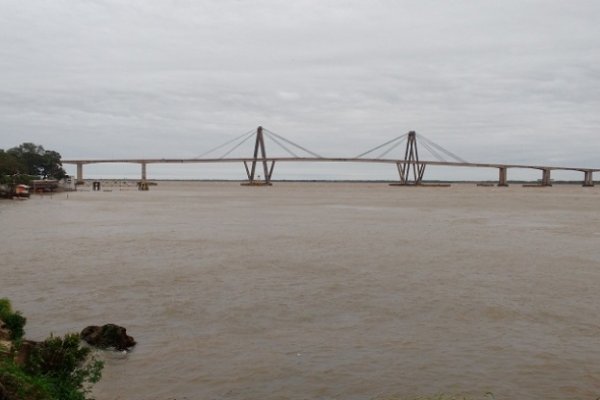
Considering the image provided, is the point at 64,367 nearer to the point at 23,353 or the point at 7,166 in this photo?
the point at 23,353

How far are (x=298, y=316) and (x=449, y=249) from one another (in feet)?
36.1

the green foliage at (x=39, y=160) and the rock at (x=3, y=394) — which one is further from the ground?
the green foliage at (x=39, y=160)

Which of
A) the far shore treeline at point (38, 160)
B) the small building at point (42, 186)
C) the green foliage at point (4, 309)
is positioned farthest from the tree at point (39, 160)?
the green foliage at point (4, 309)

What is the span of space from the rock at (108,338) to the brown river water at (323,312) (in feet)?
0.68

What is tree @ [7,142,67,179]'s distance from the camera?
85875mm

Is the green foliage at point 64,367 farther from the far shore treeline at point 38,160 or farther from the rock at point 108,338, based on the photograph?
the far shore treeline at point 38,160

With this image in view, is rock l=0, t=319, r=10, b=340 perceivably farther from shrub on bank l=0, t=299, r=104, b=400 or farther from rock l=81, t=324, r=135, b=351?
rock l=81, t=324, r=135, b=351

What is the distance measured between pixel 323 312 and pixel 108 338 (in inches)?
152

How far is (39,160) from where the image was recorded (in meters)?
86.7

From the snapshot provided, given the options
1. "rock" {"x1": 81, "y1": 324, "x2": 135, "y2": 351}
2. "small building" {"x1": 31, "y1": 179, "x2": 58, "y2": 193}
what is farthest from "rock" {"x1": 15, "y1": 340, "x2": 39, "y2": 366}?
"small building" {"x1": 31, "y1": 179, "x2": 58, "y2": 193}

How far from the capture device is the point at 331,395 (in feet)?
23.2

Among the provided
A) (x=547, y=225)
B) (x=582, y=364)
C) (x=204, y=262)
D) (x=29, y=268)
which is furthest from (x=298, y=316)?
(x=547, y=225)

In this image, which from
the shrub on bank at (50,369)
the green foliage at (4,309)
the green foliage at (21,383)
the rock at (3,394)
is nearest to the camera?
the rock at (3,394)

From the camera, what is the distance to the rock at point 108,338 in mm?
8555
